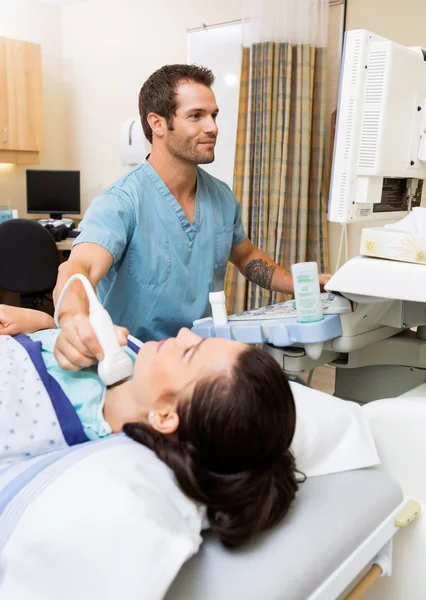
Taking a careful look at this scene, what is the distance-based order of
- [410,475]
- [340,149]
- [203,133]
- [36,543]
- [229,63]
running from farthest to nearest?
1. [229,63]
2. [203,133]
3. [340,149]
4. [410,475]
5. [36,543]

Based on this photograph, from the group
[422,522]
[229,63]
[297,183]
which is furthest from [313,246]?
[422,522]

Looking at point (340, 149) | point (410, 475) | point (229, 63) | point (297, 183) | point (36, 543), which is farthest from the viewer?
point (229, 63)

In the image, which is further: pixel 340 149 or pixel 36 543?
pixel 340 149

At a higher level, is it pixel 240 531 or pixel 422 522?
pixel 240 531

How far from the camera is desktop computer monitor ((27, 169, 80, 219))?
14.7 ft

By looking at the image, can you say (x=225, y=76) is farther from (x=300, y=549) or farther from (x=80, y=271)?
(x=300, y=549)

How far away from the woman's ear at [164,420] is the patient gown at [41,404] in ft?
0.45

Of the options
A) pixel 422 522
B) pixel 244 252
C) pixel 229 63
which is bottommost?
pixel 422 522

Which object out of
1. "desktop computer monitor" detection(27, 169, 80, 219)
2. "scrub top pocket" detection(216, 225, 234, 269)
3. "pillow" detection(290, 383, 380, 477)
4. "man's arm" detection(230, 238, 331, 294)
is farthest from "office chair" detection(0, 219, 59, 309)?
"pillow" detection(290, 383, 380, 477)

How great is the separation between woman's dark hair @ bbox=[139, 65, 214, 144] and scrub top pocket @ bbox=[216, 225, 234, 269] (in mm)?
334

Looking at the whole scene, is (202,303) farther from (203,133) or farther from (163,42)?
(163,42)

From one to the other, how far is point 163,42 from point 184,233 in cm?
283

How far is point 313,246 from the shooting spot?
3.29m

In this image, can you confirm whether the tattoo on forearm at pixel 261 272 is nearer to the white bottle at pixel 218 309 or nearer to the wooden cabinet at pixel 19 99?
the white bottle at pixel 218 309
